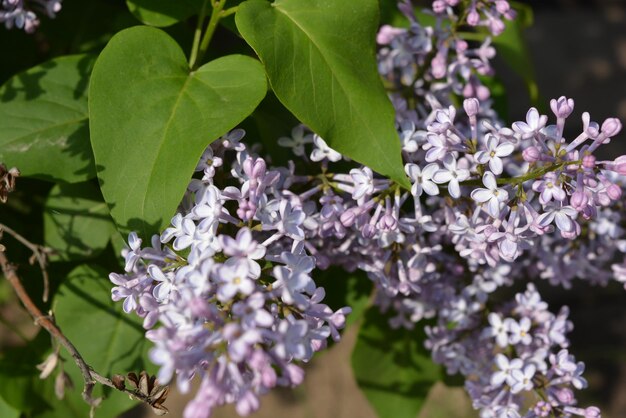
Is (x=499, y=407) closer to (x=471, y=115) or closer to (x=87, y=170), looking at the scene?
(x=471, y=115)

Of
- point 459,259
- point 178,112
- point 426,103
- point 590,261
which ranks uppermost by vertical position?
point 178,112

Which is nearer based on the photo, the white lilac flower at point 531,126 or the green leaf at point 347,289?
the white lilac flower at point 531,126

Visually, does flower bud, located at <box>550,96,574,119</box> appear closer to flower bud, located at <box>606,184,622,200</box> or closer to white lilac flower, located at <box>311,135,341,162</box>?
flower bud, located at <box>606,184,622,200</box>

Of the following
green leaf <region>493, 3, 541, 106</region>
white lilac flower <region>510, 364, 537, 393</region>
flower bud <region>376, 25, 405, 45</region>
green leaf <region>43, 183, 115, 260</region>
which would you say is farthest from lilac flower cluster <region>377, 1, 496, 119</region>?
green leaf <region>43, 183, 115, 260</region>

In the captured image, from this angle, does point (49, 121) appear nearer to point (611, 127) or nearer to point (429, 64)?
point (429, 64)

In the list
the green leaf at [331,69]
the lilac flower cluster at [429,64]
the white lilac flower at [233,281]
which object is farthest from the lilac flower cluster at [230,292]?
the lilac flower cluster at [429,64]

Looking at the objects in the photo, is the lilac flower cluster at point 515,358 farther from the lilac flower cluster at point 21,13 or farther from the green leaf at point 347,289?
the lilac flower cluster at point 21,13

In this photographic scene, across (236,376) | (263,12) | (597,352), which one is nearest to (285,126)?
(263,12)
